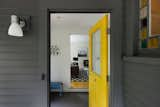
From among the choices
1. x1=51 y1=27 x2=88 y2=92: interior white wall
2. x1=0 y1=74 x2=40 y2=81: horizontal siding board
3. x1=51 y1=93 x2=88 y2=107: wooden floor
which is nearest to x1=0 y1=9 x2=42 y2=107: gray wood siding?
x1=0 y1=74 x2=40 y2=81: horizontal siding board

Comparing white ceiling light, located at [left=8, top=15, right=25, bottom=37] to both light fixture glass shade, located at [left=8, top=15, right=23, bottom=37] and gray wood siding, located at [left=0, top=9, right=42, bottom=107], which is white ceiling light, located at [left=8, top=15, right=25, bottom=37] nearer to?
light fixture glass shade, located at [left=8, top=15, right=23, bottom=37]

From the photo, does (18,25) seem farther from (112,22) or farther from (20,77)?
(112,22)

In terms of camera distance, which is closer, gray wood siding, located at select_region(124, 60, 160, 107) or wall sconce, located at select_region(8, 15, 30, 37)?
gray wood siding, located at select_region(124, 60, 160, 107)

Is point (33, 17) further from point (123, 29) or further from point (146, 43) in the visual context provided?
point (146, 43)

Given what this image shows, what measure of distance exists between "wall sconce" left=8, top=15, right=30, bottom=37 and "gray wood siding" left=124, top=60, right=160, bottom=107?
4.63ft

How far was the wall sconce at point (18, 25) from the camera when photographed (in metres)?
2.20

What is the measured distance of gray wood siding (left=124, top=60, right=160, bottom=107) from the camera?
1491mm

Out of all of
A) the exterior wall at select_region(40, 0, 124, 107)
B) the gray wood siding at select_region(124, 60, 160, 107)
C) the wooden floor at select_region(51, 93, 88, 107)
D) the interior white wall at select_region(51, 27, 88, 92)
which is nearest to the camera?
the gray wood siding at select_region(124, 60, 160, 107)

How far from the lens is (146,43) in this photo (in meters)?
1.85

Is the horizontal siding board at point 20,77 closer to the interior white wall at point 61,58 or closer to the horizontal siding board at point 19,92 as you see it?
the horizontal siding board at point 19,92

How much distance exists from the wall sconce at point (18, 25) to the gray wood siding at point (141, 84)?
141 centimetres

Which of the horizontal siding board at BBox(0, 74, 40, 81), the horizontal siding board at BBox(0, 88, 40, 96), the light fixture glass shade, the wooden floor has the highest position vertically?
the light fixture glass shade

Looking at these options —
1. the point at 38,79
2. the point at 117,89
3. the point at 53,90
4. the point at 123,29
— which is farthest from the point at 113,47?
the point at 53,90

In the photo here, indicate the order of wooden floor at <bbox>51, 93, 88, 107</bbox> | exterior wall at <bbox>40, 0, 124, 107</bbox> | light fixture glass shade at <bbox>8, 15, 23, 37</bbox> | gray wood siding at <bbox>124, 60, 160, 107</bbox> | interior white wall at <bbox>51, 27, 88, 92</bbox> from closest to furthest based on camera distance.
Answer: gray wood siding at <bbox>124, 60, 160, 107</bbox> < light fixture glass shade at <bbox>8, 15, 23, 37</bbox> < exterior wall at <bbox>40, 0, 124, 107</bbox> < wooden floor at <bbox>51, 93, 88, 107</bbox> < interior white wall at <bbox>51, 27, 88, 92</bbox>
